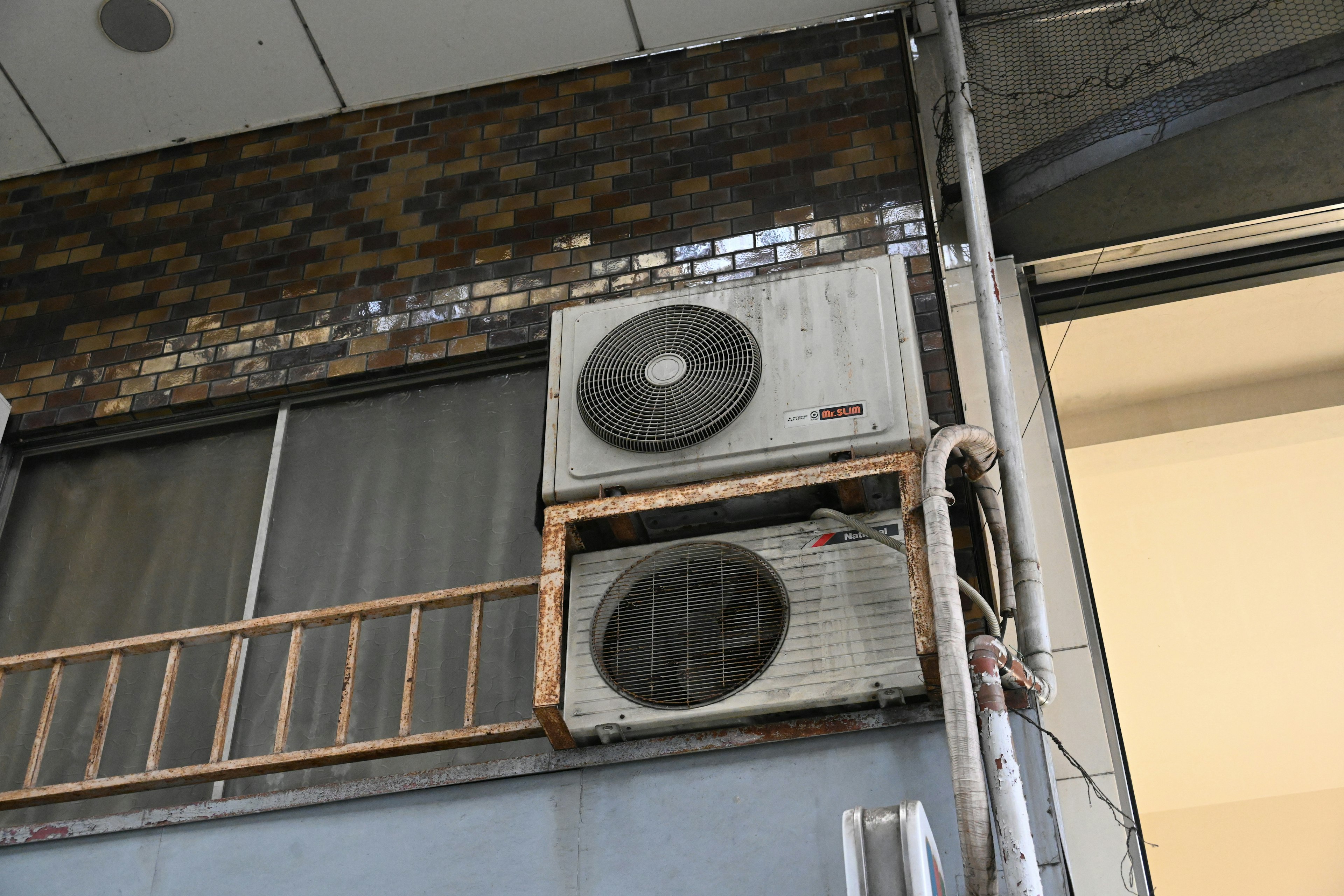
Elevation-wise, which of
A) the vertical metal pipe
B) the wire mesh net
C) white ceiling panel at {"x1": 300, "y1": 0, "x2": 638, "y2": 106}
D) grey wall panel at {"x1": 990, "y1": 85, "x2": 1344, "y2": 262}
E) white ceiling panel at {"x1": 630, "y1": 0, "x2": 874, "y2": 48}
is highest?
white ceiling panel at {"x1": 300, "y1": 0, "x2": 638, "y2": 106}

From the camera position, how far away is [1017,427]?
3.32m

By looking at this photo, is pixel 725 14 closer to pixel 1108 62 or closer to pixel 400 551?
pixel 1108 62

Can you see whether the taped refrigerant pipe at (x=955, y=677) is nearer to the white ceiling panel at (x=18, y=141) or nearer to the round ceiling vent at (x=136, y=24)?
the round ceiling vent at (x=136, y=24)

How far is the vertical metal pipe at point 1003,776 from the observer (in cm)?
242

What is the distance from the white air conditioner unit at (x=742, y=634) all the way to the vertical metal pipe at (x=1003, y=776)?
0.22 m

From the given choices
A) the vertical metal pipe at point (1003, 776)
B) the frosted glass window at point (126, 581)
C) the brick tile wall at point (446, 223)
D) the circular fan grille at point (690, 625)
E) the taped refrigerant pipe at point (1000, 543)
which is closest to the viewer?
the vertical metal pipe at point (1003, 776)

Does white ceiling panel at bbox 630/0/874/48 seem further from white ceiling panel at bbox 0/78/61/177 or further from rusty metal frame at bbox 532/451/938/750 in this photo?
white ceiling panel at bbox 0/78/61/177

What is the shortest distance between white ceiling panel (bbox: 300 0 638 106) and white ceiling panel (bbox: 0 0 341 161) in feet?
0.41

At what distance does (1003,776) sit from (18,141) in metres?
4.65

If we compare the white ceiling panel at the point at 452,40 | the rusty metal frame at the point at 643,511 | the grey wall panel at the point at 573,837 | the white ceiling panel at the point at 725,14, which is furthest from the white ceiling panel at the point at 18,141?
the rusty metal frame at the point at 643,511

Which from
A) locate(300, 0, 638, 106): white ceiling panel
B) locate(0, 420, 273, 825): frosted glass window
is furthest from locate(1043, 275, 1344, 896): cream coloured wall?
locate(0, 420, 273, 825): frosted glass window

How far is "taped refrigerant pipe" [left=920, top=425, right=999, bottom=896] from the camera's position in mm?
2422

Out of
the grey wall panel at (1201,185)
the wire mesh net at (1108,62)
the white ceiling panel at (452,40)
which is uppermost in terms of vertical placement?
the white ceiling panel at (452,40)

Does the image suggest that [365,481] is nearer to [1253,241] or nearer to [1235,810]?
[1235,810]
